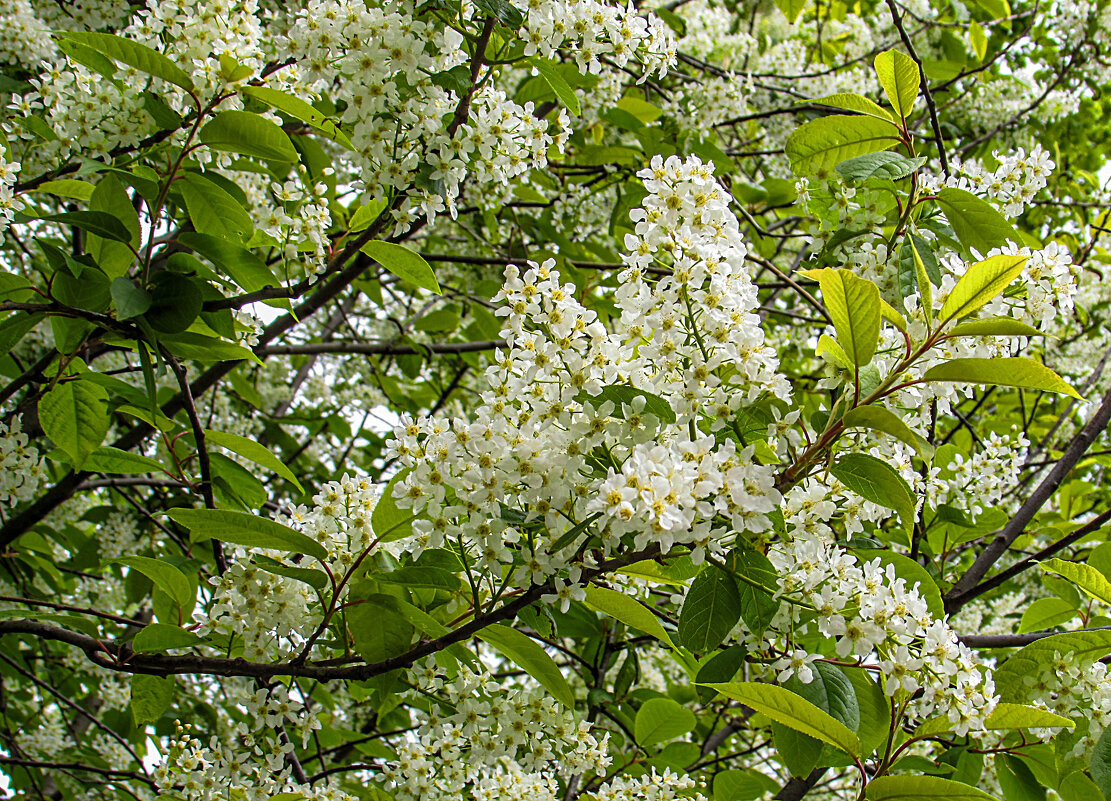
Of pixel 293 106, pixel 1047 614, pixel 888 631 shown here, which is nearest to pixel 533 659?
pixel 888 631

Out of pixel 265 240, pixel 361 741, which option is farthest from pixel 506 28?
pixel 361 741

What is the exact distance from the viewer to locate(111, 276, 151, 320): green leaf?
2.00 metres

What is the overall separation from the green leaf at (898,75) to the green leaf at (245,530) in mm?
1850

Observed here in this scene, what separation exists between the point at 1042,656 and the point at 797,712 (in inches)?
35.4

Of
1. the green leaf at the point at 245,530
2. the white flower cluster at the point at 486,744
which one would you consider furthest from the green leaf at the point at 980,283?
the white flower cluster at the point at 486,744

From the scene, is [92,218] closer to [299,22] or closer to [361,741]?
[299,22]

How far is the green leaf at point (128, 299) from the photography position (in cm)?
200

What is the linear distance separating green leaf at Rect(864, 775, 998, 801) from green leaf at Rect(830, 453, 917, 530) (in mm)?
465

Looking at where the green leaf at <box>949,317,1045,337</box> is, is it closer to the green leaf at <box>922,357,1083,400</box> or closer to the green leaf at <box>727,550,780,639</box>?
the green leaf at <box>922,357,1083,400</box>

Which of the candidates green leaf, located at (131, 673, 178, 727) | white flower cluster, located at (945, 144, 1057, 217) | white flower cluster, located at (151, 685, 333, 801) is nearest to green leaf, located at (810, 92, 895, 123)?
white flower cluster, located at (945, 144, 1057, 217)

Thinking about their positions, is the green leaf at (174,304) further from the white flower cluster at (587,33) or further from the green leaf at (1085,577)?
the green leaf at (1085,577)

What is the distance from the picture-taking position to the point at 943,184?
7.54 ft

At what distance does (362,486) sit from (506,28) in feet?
4.22

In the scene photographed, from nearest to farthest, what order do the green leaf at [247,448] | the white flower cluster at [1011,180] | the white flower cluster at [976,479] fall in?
the white flower cluster at [1011,180] → the green leaf at [247,448] → the white flower cluster at [976,479]
